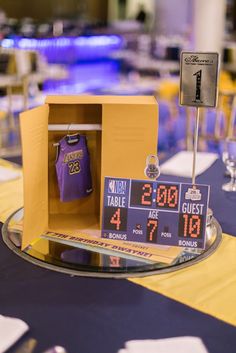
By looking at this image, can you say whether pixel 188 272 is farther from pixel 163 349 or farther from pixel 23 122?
pixel 23 122

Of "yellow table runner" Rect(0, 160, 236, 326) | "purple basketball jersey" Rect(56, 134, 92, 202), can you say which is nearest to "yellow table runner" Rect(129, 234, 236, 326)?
"yellow table runner" Rect(0, 160, 236, 326)

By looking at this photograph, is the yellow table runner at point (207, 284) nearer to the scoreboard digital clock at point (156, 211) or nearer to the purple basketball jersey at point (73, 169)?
the scoreboard digital clock at point (156, 211)

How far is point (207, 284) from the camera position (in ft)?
4.09

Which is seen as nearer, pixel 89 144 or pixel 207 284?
pixel 207 284

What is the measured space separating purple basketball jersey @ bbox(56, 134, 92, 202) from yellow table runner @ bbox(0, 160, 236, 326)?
1.20 feet

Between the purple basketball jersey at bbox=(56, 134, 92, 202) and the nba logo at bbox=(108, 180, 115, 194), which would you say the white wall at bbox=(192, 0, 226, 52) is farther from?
the nba logo at bbox=(108, 180, 115, 194)

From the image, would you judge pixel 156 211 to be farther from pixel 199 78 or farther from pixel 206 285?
pixel 199 78

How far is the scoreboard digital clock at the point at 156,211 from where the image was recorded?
1365 mm

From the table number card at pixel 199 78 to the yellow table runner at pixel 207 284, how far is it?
1.33 ft

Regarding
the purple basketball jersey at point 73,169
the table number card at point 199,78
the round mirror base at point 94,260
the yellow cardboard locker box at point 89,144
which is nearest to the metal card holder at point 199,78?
the table number card at point 199,78

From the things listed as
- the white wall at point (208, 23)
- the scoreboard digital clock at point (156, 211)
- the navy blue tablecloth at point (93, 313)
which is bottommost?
the navy blue tablecloth at point (93, 313)

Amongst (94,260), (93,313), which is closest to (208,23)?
(94,260)

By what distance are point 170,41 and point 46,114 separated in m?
7.86

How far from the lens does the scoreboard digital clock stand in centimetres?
137
